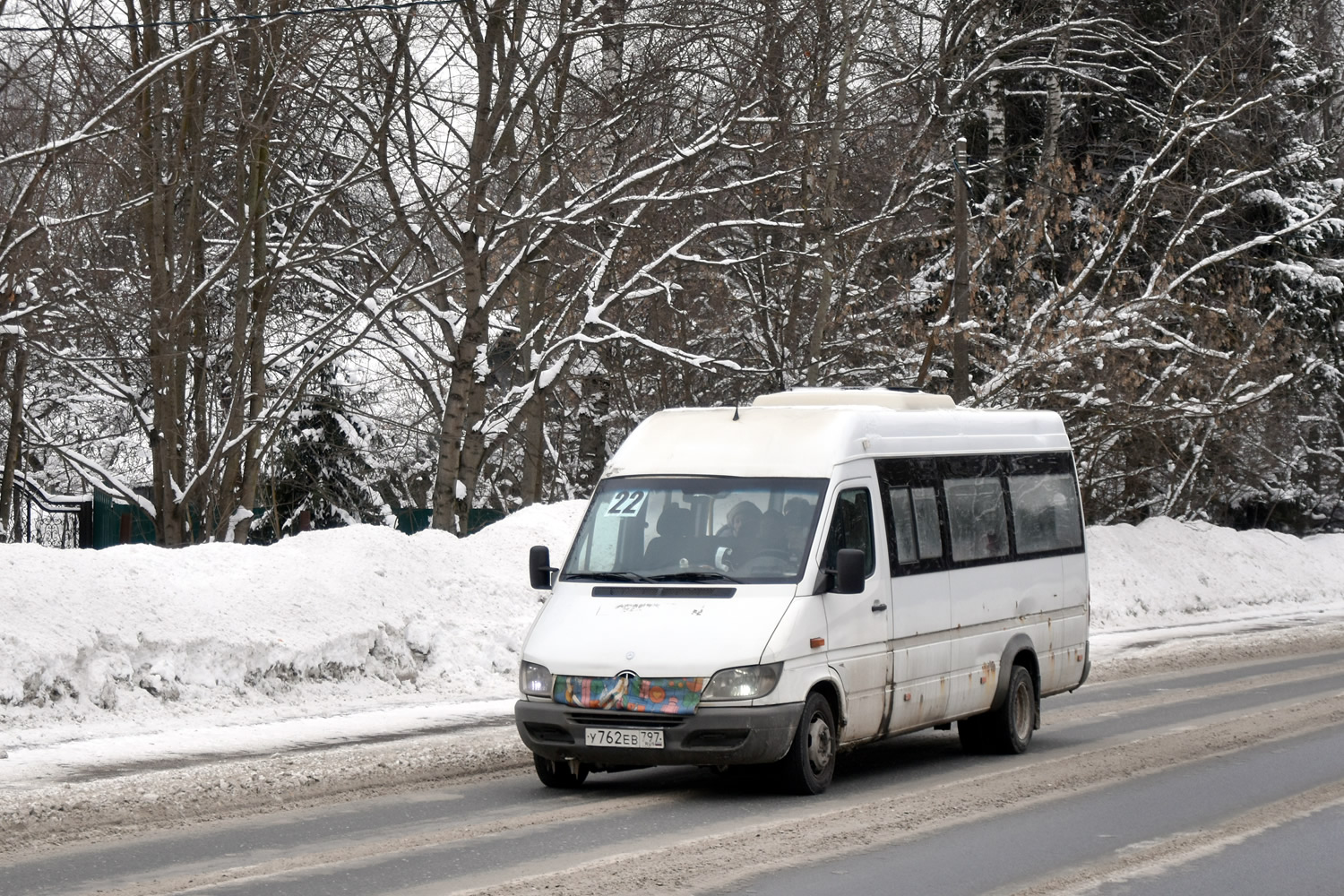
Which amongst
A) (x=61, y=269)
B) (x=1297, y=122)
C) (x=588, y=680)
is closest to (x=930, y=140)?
(x=1297, y=122)

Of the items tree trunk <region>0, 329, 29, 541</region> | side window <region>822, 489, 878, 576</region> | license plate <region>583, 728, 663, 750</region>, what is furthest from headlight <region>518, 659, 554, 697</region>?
tree trunk <region>0, 329, 29, 541</region>

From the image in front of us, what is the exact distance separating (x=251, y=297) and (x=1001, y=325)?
12377 millimetres

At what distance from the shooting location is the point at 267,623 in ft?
47.3

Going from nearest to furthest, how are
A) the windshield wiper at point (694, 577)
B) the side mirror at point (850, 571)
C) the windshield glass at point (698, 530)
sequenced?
the side mirror at point (850, 571), the windshield wiper at point (694, 577), the windshield glass at point (698, 530)

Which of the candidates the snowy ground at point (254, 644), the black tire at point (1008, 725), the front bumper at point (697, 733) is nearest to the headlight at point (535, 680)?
the front bumper at point (697, 733)

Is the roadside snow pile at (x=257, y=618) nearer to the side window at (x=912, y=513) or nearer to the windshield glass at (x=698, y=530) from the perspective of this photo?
the windshield glass at (x=698, y=530)

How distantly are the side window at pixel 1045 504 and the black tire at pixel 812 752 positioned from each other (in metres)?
3.22

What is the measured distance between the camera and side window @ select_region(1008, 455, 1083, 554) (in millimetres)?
12711

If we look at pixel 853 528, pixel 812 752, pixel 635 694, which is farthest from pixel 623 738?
pixel 853 528

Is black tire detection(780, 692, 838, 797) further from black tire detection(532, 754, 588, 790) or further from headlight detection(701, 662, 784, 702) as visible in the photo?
black tire detection(532, 754, 588, 790)

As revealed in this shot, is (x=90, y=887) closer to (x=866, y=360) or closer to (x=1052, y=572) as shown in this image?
(x=1052, y=572)

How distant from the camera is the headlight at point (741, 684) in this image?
9.31 meters

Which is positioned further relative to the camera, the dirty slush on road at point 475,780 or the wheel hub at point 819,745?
the wheel hub at point 819,745

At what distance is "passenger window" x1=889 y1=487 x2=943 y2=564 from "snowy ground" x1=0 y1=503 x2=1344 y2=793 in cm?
362
